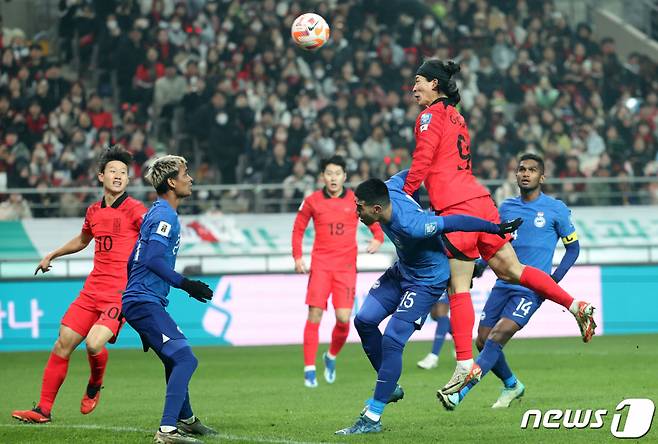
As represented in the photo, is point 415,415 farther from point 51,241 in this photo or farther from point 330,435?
point 51,241

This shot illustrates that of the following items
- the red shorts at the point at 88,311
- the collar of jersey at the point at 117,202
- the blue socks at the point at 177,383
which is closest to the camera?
the blue socks at the point at 177,383

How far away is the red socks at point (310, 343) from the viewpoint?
41.0 feet

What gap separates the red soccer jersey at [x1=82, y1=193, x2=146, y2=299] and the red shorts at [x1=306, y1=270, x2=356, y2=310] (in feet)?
11.6

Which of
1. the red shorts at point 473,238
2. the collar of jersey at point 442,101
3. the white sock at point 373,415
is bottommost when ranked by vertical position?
the white sock at point 373,415

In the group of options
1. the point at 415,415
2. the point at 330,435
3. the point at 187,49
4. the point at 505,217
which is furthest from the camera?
the point at 187,49

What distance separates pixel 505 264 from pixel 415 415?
1590mm

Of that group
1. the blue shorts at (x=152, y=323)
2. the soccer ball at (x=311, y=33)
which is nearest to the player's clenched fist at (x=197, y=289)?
the blue shorts at (x=152, y=323)

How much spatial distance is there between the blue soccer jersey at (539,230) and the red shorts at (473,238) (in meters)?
1.76

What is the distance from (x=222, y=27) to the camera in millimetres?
23406

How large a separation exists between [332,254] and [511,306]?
3.28 metres

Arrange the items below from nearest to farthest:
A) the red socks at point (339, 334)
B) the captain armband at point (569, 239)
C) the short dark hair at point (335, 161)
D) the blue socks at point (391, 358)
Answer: the blue socks at point (391, 358) → the captain armband at point (569, 239) → the red socks at point (339, 334) → the short dark hair at point (335, 161)

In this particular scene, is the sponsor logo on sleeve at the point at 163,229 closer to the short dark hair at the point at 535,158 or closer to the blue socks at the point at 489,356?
the blue socks at the point at 489,356

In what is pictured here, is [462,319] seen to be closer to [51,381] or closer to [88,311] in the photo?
[88,311]

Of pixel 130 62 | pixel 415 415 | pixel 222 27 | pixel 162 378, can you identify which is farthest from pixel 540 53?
pixel 415 415
